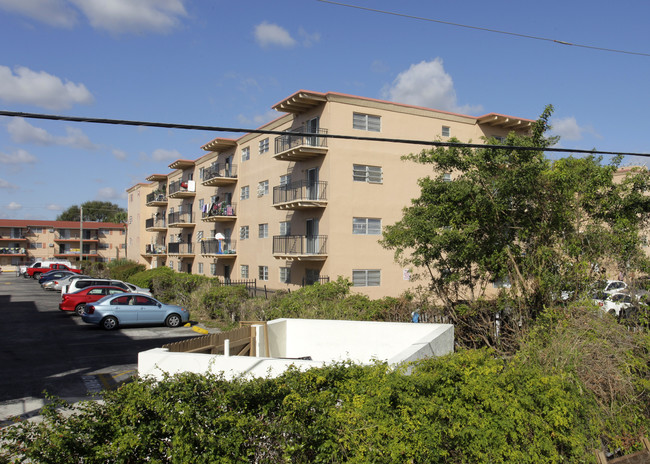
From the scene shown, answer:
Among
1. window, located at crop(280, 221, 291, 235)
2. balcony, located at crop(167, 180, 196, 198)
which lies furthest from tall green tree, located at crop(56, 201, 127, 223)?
window, located at crop(280, 221, 291, 235)

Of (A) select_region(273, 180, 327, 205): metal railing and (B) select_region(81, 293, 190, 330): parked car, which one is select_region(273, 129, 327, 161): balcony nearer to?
(A) select_region(273, 180, 327, 205): metal railing

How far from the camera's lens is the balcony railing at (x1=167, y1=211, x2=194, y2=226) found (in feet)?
156

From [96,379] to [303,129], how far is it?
1854cm

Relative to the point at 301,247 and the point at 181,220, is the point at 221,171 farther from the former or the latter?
the point at 301,247

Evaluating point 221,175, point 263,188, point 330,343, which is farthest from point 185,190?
point 330,343

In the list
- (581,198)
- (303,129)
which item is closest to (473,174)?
(581,198)

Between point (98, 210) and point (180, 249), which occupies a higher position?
point (98, 210)

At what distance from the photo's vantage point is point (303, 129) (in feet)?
92.3

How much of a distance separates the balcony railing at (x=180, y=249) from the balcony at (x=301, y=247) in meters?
18.7

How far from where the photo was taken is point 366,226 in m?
28.0

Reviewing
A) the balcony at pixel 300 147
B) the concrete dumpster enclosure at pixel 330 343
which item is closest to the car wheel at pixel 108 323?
the concrete dumpster enclosure at pixel 330 343

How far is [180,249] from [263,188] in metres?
16.7

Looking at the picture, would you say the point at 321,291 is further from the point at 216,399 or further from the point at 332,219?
the point at 216,399

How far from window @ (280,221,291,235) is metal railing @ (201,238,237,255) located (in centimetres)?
767
